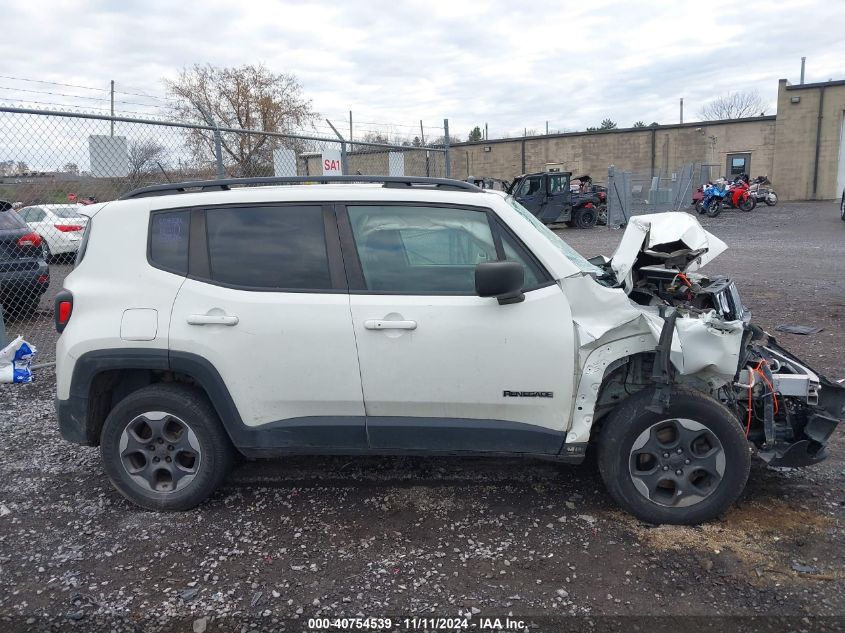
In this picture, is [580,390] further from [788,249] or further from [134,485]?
[788,249]

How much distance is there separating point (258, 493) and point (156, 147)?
4972 millimetres

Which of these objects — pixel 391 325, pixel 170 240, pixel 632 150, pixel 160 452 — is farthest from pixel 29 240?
pixel 632 150

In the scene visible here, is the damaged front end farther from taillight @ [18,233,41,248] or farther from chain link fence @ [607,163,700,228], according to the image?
chain link fence @ [607,163,700,228]

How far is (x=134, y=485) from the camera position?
3.59 m

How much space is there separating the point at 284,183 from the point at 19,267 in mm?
5948

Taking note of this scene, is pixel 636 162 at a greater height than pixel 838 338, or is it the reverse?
pixel 636 162

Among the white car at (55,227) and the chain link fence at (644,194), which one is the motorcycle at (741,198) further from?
the white car at (55,227)

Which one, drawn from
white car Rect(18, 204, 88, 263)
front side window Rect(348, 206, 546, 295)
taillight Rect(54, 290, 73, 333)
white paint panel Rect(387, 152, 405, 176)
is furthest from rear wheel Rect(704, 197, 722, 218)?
taillight Rect(54, 290, 73, 333)

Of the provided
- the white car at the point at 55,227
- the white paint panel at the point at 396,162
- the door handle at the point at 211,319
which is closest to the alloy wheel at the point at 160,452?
the door handle at the point at 211,319

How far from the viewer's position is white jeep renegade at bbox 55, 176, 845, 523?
3.23 metres

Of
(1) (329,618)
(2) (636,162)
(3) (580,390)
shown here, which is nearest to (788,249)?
(3) (580,390)

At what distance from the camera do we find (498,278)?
3.07 meters

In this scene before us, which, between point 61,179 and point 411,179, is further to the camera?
point 61,179

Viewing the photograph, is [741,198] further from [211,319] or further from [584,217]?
[211,319]
